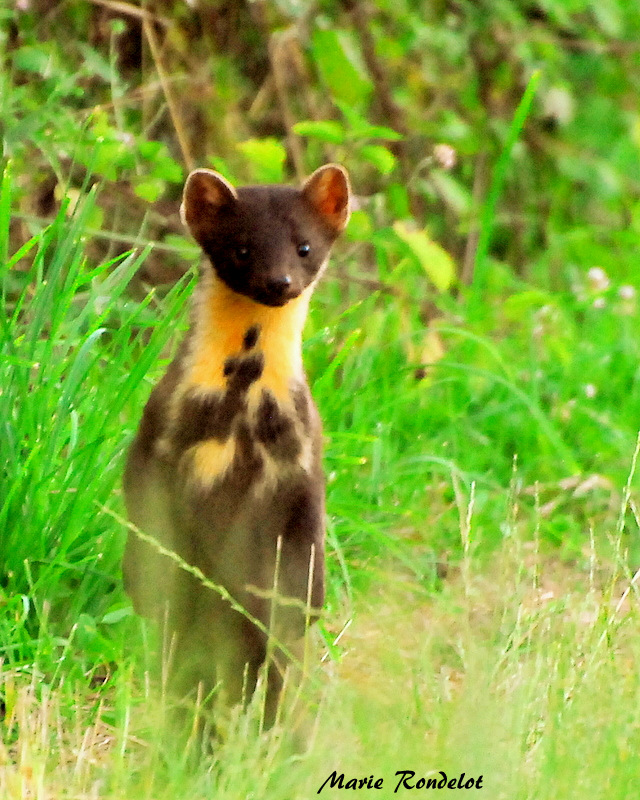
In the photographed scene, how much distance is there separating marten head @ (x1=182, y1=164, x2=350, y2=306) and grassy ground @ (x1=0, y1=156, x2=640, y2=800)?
0.62 m

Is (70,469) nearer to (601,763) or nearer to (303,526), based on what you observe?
(303,526)

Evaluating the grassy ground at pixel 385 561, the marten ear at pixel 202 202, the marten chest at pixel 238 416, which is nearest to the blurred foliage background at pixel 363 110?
the grassy ground at pixel 385 561

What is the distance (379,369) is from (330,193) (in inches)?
79.1

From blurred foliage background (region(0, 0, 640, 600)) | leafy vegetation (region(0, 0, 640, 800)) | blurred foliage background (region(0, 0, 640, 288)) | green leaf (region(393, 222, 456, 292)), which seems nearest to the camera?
leafy vegetation (region(0, 0, 640, 800))

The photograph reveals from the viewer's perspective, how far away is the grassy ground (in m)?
2.96

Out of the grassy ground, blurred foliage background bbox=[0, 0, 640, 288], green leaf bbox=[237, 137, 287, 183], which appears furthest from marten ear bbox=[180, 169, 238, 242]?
green leaf bbox=[237, 137, 287, 183]

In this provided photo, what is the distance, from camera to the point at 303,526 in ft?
10.9

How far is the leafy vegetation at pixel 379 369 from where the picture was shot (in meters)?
3.13

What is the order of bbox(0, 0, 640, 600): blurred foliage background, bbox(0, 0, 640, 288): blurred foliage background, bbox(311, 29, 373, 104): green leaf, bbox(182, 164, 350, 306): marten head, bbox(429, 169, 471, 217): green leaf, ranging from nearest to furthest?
bbox(182, 164, 350, 306): marten head, bbox(0, 0, 640, 600): blurred foliage background, bbox(0, 0, 640, 288): blurred foliage background, bbox(311, 29, 373, 104): green leaf, bbox(429, 169, 471, 217): green leaf

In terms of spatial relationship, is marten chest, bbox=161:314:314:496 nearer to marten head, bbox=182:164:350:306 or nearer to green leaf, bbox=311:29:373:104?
marten head, bbox=182:164:350:306

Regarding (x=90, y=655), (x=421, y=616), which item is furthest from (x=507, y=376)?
(x=90, y=655)

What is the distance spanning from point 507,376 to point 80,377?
2.08 metres

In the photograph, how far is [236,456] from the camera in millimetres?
3221

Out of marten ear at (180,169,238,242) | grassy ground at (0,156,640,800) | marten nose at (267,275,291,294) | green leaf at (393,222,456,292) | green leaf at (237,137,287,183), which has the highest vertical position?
marten ear at (180,169,238,242)
